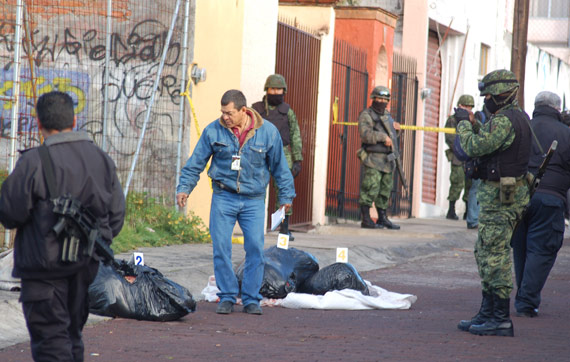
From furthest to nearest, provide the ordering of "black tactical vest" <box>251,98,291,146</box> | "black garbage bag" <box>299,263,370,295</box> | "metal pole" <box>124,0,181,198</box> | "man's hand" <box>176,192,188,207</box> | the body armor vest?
the body armor vest
"black tactical vest" <box>251,98,291,146</box>
"metal pole" <box>124,0,181,198</box>
"black garbage bag" <box>299,263,370,295</box>
"man's hand" <box>176,192,188,207</box>

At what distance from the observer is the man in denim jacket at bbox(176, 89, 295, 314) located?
8633 millimetres

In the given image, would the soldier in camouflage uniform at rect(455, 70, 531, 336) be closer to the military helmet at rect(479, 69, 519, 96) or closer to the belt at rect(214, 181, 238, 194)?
the military helmet at rect(479, 69, 519, 96)

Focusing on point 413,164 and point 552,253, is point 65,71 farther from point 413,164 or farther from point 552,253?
point 413,164

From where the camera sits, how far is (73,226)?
5031 mm

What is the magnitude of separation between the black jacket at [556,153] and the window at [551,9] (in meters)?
34.9

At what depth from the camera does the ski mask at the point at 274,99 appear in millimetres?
13404

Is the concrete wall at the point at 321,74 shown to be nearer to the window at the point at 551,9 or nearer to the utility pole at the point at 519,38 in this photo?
the utility pole at the point at 519,38

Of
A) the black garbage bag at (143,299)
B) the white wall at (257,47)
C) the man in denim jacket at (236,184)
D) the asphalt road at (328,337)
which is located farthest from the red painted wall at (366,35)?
the black garbage bag at (143,299)

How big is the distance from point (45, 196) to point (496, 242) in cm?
379

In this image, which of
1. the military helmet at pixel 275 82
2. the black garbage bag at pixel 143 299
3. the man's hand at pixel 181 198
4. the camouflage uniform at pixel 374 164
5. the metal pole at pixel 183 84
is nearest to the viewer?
the black garbage bag at pixel 143 299

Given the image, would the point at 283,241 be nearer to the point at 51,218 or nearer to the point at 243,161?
the point at 243,161

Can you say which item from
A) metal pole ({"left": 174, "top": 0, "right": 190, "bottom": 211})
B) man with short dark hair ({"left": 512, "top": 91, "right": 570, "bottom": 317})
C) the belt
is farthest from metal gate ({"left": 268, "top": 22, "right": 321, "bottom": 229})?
the belt

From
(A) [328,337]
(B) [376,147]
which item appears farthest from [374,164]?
(A) [328,337]

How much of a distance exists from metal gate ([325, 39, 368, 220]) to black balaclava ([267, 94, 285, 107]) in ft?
12.8
